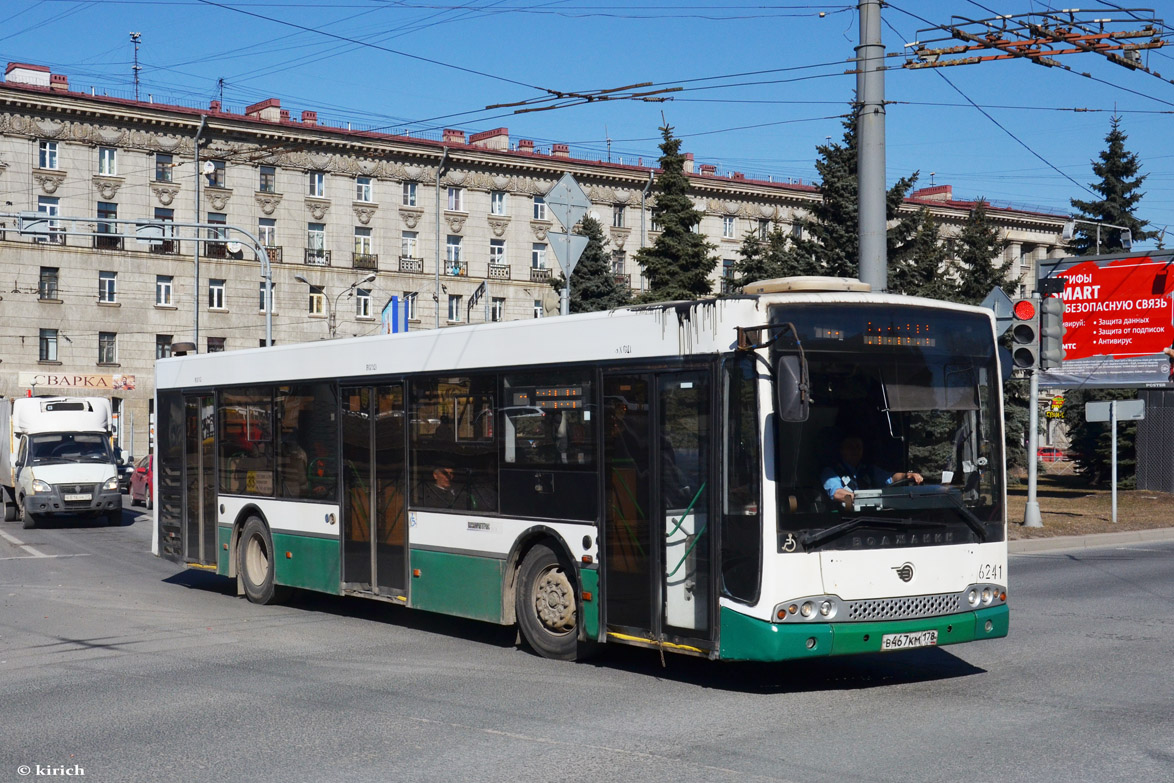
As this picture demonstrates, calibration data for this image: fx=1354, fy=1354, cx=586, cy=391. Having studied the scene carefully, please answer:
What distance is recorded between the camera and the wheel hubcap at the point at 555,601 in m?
10.6

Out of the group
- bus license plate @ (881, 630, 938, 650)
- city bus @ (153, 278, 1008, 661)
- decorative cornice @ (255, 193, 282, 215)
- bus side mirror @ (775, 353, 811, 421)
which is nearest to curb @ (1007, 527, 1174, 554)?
city bus @ (153, 278, 1008, 661)

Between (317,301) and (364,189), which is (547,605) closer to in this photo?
(317,301)

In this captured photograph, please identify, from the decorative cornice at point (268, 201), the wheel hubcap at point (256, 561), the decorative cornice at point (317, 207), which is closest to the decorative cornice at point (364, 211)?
the decorative cornice at point (317, 207)

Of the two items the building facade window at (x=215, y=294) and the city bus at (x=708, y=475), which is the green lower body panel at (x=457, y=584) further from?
the building facade window at (x=215, y=294)

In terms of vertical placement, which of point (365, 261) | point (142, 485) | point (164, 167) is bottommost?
point (142, 485)

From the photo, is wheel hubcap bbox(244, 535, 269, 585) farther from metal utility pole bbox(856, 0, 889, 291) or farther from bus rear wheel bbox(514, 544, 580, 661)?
metal utility pole bbox(856, 0, 889, 291)

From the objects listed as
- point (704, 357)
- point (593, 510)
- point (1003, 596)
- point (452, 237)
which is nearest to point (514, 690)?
point (593, 510)

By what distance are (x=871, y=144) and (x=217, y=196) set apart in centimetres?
5174

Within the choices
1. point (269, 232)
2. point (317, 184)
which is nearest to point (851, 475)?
point (269, 232)

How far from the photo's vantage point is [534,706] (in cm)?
873

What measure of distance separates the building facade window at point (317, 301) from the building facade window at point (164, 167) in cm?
Answer: 847

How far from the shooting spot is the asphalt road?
7059 millimetres

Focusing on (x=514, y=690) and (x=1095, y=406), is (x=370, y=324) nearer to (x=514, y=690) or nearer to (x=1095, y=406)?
(x=1095, y=406)

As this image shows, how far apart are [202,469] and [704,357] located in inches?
340
